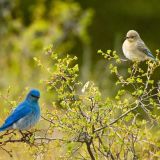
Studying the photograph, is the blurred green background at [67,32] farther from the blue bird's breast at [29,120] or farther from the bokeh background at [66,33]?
the blue bird's breast at [29,120]

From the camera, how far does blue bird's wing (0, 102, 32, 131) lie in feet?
23.8

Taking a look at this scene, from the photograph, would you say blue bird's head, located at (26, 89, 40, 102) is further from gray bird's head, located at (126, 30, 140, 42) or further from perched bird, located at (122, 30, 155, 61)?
gray bird's head, located at (126, 30, 140, 42)

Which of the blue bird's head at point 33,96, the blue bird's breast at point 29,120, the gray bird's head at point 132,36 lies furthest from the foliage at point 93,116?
the gray bird's head at point 132,36

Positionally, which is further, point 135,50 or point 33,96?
point 135,50

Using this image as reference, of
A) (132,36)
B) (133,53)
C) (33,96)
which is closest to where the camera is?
(33,96)

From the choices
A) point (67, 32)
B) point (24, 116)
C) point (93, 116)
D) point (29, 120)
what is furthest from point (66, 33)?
point (93, 116)

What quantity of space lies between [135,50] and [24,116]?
2.03 meters

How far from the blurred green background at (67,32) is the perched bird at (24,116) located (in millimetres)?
2949

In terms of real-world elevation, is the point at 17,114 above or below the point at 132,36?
below

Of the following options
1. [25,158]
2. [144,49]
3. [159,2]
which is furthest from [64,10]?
[25,158]

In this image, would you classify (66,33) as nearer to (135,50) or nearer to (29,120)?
(135,50)

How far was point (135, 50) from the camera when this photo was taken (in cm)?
909

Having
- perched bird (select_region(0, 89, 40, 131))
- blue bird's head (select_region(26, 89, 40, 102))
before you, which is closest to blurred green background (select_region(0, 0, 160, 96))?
blue bird's head (select_region(26, 89, 40, 102))

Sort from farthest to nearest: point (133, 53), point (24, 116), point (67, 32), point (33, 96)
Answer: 1. point (67, 32)
2. point (133, 53)
3. point (33, 96)
4. point (24, 116)
